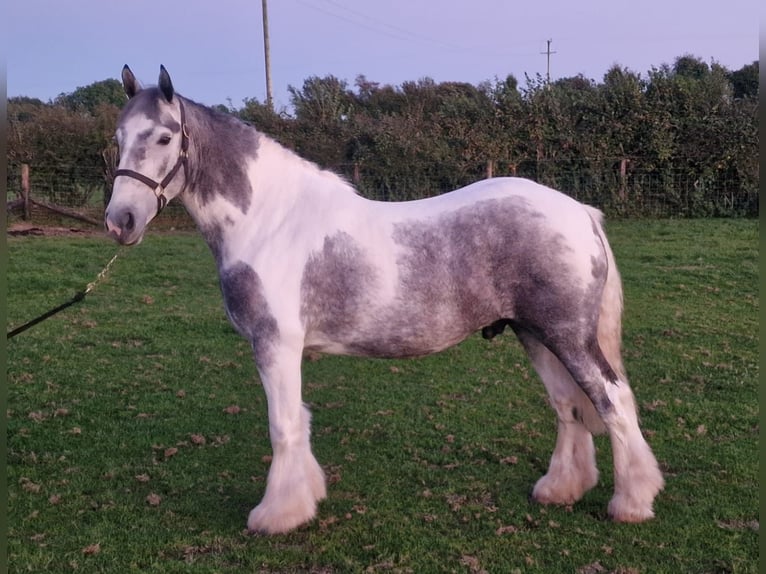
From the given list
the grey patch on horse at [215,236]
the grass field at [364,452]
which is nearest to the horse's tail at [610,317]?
the grass field at [364,452]

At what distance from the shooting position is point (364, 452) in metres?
4.88

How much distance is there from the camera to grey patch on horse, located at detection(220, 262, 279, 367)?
3.61 metres

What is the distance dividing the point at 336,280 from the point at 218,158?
0.90 metres

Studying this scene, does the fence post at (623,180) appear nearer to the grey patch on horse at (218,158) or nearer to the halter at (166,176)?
the grey patch on horse at (218,158)

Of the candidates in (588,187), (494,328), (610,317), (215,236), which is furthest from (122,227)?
(588,187)

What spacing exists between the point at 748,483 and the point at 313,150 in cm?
1664

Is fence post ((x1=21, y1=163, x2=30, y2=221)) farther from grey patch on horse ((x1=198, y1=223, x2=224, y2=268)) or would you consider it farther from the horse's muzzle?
the horse's muzzle

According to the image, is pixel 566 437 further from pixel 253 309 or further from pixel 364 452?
pixel 253 309

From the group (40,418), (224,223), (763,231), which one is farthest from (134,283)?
(763,231)

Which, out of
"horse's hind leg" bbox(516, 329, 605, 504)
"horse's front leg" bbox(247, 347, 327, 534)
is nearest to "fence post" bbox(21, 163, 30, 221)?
"horse's front leg" bbox(247, 347, 327, 534)

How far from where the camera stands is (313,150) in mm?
19531

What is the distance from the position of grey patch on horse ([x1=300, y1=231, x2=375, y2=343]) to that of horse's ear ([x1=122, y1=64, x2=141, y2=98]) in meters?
1.23

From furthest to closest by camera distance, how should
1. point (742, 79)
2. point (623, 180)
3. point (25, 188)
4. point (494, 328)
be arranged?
point (742, 79)
point (623, 180)
point (25, 188)
point (494, 328)

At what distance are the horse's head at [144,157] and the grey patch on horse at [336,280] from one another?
2.72ft
